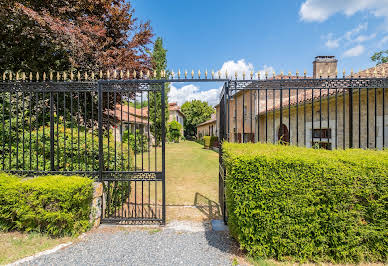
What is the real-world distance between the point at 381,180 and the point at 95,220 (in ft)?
15.9

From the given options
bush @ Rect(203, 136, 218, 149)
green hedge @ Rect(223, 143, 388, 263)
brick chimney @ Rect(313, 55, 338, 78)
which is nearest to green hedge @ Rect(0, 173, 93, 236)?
green hedge @ Rect(223, 143, 388, 263)

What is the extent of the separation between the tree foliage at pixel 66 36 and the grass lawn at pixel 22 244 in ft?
14.7

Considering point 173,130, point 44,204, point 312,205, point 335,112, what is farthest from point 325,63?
point 173,130

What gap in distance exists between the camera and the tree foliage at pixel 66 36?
203 inches

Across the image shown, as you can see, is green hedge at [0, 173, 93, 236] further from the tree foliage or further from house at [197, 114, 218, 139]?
house at [197, 114, 218, 139]

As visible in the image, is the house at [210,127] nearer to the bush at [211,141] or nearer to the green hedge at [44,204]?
the bush at [211,141]

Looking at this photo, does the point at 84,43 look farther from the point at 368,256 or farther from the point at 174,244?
the point at 368,256

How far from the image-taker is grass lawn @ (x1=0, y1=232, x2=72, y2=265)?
270 cm

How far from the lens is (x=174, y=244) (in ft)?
10.1

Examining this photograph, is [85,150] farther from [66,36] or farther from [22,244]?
[66,36]

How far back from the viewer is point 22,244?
2.97 meters

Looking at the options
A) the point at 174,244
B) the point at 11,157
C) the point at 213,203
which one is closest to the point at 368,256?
the point at 174,244

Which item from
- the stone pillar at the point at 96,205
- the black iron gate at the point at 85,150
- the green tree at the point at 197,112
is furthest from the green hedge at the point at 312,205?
the green tree at the point at 197,112

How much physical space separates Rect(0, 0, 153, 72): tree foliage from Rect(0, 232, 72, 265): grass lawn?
447 cm
